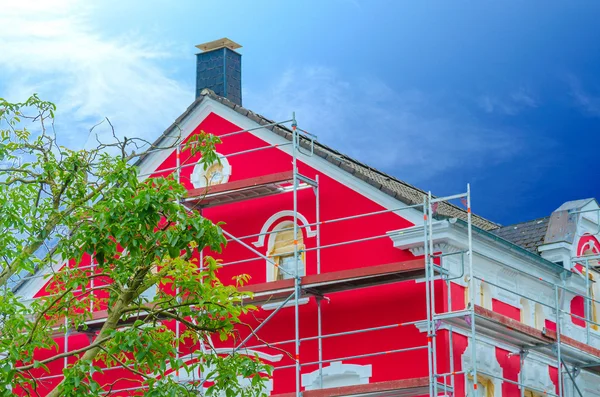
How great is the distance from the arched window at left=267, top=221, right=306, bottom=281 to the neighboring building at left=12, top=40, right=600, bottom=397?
3cm

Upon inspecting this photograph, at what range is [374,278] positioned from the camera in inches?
1095

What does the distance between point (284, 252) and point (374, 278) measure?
3.10 meters

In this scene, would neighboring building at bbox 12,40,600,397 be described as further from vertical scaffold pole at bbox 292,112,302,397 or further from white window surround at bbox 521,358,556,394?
vertical scaffold pole at bbox 292,112,302,397

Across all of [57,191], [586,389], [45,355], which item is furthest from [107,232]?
[586,389]

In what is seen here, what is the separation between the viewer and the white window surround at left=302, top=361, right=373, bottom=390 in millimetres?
27984

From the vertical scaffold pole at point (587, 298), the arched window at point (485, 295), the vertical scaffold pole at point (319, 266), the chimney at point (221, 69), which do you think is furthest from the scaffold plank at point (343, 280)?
the chimney at point (221, 69)

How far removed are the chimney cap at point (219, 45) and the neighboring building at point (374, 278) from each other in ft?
7.76

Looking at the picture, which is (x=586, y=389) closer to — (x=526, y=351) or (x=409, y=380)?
(x=526, y=351)

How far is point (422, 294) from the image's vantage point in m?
27.8

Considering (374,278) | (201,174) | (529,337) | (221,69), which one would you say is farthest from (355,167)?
(529,337)

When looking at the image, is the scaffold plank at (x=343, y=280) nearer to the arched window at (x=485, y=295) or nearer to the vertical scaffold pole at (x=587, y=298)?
the arched window at (x=485, y=295)

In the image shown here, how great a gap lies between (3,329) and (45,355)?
10.3m

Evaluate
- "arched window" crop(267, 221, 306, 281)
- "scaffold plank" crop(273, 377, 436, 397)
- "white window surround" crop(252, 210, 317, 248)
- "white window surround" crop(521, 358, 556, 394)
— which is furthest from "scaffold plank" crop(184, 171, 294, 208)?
"white window surround" crop(521, 358, 556, 394)

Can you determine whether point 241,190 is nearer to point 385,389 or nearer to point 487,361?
point 385,389
